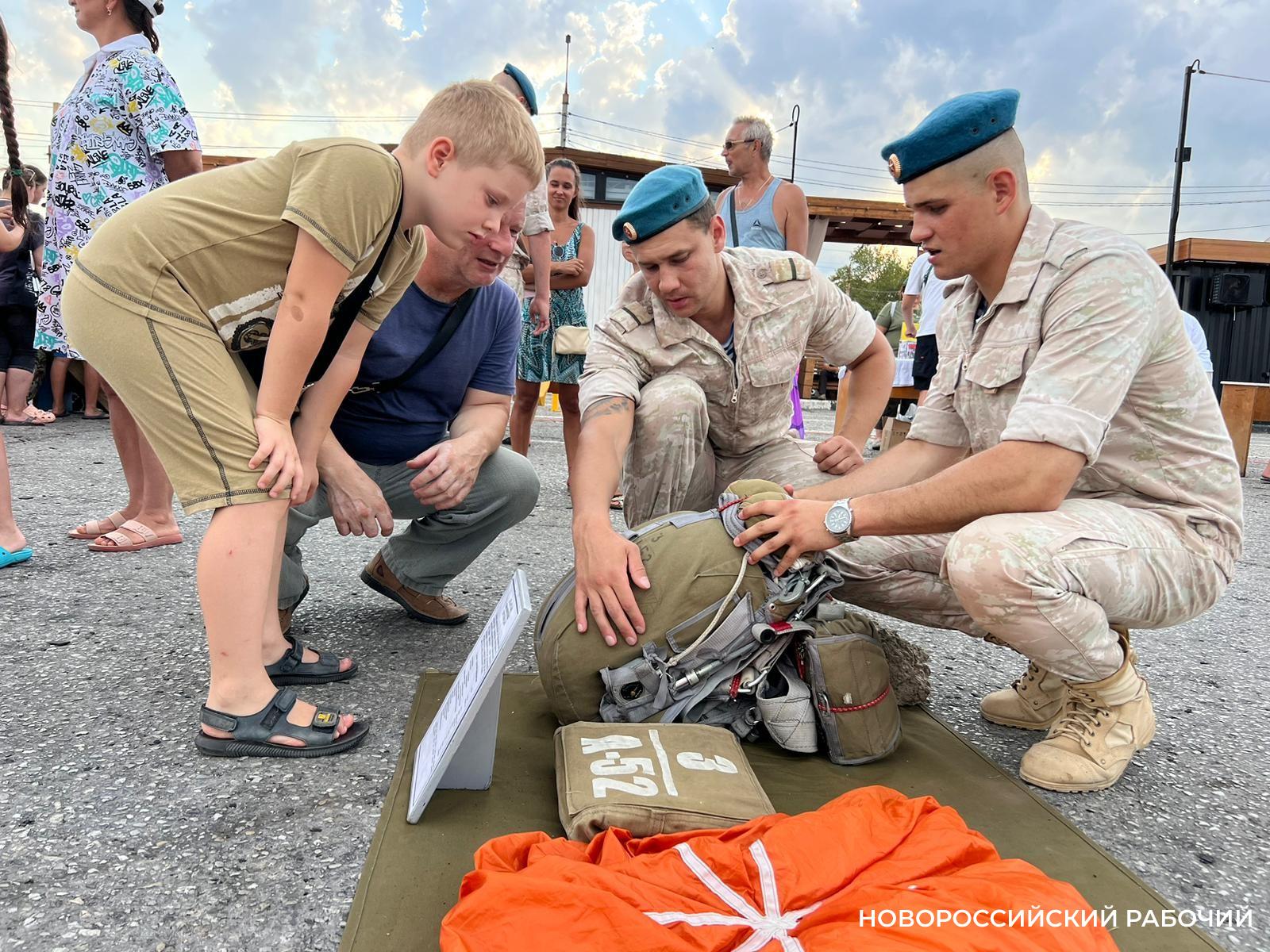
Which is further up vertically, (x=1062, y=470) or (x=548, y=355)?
(x=548, y=355)

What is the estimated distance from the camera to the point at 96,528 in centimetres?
343

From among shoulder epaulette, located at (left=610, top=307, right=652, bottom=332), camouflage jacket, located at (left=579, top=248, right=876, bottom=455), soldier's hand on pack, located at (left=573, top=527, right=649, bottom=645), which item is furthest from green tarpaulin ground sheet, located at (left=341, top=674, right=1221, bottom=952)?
shoulder epaulette, located at (left=610, top=307, right=652, bottom=332)

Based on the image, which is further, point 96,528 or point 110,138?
point 96,528

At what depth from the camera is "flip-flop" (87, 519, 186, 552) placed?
324 centimetres

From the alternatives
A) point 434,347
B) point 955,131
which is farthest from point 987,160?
point 434,347

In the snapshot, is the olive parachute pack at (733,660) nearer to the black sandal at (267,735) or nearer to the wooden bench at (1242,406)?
the black sandal at (267,735)

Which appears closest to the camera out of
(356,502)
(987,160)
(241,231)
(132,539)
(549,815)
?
(549,815)

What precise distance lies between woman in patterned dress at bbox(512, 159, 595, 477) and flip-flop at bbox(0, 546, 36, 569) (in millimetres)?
2357

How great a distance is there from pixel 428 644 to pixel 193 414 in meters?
1.06

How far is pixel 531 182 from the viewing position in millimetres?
1919

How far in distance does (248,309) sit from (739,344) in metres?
Answer: 1.38

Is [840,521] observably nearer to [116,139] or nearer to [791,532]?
[791,532]

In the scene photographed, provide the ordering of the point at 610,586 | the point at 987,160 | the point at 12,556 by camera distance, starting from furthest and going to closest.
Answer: the point at 12,556 < the point at 987,160 < the point at 610,586

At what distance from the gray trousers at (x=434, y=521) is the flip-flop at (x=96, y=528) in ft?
4.60
